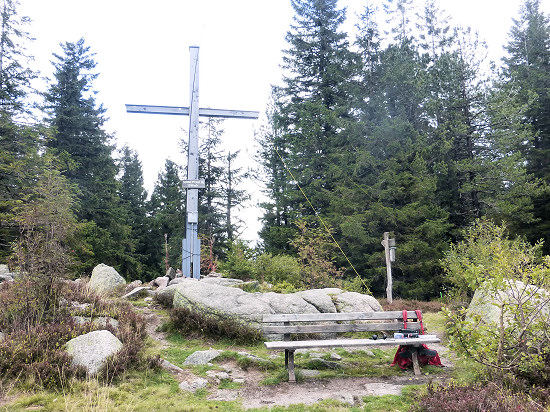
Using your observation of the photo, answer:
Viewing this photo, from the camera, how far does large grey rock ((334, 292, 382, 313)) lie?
29.6 ft

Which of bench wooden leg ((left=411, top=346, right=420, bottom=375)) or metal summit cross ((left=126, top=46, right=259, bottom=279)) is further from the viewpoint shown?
metal summit cross ((left=126, top=46, right=259, bottom=279))

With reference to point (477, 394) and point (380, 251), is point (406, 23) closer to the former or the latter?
point (380, 251)

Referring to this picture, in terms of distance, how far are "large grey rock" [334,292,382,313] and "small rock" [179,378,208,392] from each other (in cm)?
430

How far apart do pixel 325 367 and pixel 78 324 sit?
150 inches

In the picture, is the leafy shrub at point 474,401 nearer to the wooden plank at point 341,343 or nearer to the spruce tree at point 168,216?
the wooden plank at point 341,343

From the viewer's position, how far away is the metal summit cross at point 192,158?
1118 cm

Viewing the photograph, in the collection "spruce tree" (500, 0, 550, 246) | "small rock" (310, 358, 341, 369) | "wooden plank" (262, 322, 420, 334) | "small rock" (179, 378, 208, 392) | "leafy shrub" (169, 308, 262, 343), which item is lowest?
"small rock" (310, 358, 341, 369)

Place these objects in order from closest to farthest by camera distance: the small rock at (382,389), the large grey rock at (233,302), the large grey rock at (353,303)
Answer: the small rock at (382,389) < the large grey rock at (233,302) < the large grey rock at (353,303)

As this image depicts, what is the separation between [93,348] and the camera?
17.5ft

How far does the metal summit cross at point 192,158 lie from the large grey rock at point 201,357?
492 centimetres

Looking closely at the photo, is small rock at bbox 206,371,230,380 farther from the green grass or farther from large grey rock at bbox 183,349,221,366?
large grey rock at bbox 183,349,221,366

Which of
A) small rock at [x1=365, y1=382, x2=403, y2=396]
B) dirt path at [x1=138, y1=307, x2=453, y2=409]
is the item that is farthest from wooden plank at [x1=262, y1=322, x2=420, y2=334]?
small rock at [x1=365, y1=382, x2=403, y2=396]

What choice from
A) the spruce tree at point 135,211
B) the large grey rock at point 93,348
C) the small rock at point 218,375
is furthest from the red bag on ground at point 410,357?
the spruce tree at point 135,211

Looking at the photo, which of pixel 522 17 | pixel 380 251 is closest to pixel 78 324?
→ pixel 380 251
